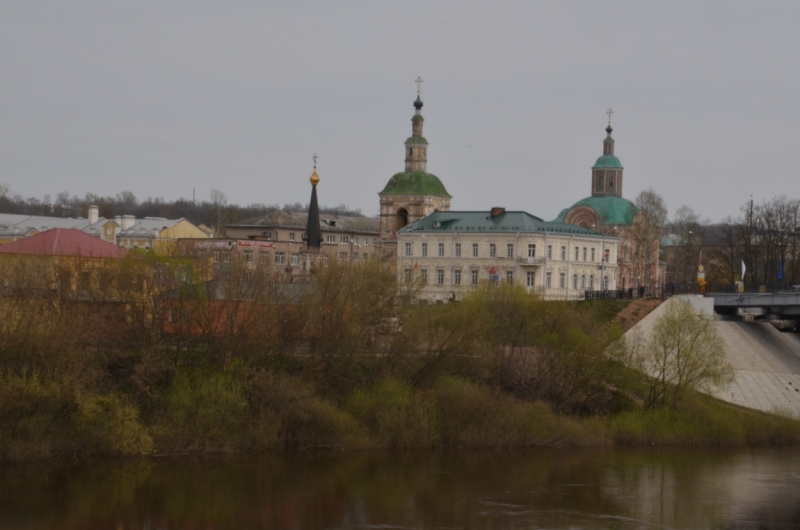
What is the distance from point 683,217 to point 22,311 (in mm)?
68623

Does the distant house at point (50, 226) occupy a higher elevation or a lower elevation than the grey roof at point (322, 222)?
lower

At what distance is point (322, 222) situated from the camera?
11544cm

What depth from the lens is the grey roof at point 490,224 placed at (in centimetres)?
7981

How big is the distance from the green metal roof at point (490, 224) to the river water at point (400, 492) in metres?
35.5

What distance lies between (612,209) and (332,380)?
1884 inches

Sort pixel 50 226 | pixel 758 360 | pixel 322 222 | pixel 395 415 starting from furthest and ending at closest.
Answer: pixel 322 222 → pixel 50 226 → pixel 758 360 → pixel 395 415

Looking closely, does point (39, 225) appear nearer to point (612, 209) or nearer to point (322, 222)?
point (322, 222)

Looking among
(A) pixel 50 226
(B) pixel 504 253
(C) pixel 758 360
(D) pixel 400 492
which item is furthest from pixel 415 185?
(D) pixel 400 492

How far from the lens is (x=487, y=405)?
1829 inches

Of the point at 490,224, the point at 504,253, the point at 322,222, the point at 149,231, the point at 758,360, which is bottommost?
the point at 758,360

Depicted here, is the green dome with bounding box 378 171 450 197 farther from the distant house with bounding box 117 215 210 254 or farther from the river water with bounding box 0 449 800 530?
the river water with bounding box 0 449 800 530

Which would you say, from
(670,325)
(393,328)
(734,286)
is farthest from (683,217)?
(393,328)

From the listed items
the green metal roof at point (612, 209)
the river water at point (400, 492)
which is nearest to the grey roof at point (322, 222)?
the green metal roof at point (612, 209)

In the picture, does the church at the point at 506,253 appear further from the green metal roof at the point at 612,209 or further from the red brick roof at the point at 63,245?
the red brick roof at the point at 63,245
